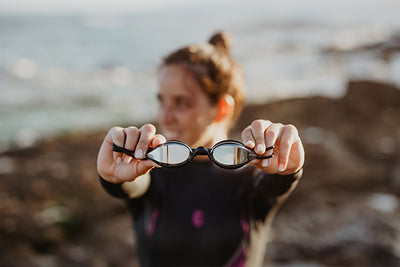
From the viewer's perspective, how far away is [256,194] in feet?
6.23

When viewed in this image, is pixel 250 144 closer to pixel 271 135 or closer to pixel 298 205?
pixel 271 135

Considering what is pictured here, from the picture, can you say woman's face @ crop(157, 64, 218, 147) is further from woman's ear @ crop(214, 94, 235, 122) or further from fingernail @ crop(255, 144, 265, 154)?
fingernail @ crop(255, 144, 265, 154)

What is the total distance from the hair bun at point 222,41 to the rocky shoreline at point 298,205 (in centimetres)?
262

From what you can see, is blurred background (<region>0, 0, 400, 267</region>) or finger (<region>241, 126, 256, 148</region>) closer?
finger (<region>241, 126, 256, 148</region>)

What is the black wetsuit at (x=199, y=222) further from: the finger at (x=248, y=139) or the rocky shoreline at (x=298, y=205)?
the rocky shoreline at (x=298, y=205)

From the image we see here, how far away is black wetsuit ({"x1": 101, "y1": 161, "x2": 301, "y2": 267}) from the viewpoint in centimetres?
199

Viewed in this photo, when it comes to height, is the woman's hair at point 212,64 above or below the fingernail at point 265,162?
above

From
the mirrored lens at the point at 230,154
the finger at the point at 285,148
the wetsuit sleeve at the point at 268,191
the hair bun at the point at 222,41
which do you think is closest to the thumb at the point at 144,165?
the mirrored lens at the point at 230,154

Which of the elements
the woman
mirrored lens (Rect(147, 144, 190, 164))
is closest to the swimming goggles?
mirrored lens (Rect(147, 144, 190, 164))

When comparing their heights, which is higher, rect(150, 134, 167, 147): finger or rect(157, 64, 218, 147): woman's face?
rect(150, 134, 167, 147): finger

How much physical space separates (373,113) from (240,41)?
2103 cm

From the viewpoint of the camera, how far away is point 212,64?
7.23 ft

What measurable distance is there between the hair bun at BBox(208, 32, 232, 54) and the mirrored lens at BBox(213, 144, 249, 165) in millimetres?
1251

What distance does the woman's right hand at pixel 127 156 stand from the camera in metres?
1.30
